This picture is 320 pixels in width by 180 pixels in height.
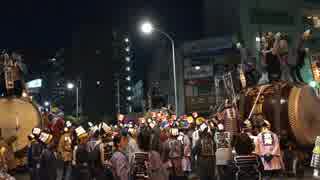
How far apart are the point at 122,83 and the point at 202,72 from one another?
80919 millimetres

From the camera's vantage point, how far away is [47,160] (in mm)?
13211

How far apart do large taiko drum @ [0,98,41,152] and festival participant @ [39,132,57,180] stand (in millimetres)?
6989

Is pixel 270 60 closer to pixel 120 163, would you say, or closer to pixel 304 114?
pixel 304 114

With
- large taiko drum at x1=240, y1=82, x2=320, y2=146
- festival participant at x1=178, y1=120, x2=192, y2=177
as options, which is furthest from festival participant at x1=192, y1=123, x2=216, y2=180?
large taiko drum at x1=240, y1=82, x2=320, y2=146

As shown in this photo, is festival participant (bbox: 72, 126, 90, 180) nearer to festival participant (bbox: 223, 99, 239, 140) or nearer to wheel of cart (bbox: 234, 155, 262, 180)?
wheel of cart (bbox: 234, 155, 262, 180)

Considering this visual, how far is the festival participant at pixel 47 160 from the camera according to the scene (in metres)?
13.2

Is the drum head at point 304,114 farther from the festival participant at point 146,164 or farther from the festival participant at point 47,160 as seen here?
the festival participant at point 47,160

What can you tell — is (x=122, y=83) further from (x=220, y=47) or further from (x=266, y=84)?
(x=266, y=84)

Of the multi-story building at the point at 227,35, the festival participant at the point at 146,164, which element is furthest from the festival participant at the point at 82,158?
the multi-story building at the point at 227,35

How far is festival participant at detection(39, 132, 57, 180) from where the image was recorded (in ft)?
43.4

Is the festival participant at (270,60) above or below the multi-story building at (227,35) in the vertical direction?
below

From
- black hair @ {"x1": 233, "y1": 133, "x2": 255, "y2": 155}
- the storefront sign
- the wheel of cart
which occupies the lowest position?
the wheel of cart

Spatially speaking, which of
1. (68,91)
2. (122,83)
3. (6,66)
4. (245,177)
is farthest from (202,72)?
(122,83)

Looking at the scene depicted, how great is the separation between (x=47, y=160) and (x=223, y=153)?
5349mm
